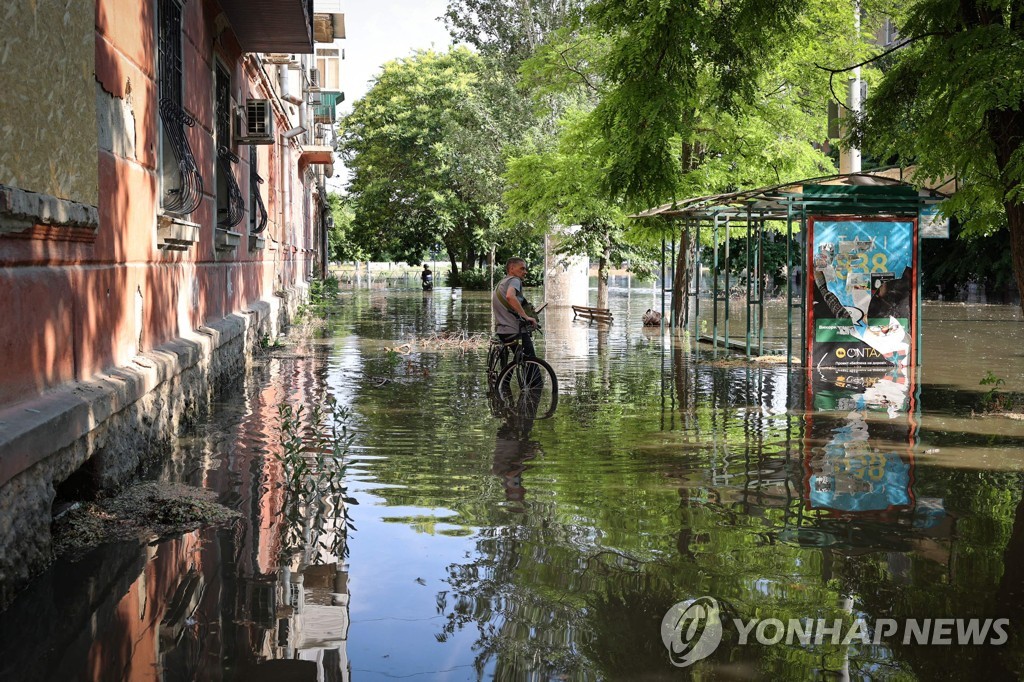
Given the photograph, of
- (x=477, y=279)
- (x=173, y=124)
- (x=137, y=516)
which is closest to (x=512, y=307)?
(x=173, y=124)

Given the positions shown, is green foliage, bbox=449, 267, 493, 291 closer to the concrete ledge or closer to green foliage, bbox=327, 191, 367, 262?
green foliage, bbox=327, 191, 367, 262

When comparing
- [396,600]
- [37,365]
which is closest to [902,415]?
[396,600]

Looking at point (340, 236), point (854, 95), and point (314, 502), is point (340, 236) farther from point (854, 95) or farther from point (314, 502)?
point (314, 502)

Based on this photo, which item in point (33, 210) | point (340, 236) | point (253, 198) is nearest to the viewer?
point (33, 210)

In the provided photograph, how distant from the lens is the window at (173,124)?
1031cm

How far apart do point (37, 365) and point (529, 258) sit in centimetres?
5369

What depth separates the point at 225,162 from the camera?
14.7 m

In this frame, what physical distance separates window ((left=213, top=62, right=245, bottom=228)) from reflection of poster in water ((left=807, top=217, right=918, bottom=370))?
313 inches

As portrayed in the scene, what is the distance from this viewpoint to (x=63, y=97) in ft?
20.8

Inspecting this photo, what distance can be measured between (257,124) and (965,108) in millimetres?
10339

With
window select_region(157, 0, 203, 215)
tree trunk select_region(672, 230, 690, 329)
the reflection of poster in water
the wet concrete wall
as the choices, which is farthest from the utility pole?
the wet concrete wall

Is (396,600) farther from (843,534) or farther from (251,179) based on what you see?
(251,179)

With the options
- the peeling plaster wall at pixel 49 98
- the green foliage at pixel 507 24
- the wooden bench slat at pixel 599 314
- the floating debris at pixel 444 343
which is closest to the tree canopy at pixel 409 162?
the green foliage at pixel 507 24

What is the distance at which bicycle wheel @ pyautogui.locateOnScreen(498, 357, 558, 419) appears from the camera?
12.1 m
